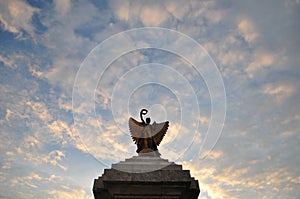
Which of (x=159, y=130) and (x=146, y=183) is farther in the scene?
(x=159, y=130)

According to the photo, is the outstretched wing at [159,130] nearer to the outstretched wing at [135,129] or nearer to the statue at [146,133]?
the statue at [146,133]

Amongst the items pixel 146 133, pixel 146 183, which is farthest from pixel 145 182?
pixel 146 133

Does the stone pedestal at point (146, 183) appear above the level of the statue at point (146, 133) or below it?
below

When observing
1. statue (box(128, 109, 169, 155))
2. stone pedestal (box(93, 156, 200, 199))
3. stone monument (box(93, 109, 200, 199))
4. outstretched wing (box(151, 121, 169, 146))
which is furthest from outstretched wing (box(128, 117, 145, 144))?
stone pedestal (box(93, 156, 200, 199))

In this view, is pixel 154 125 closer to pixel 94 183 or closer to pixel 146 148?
pixel 146 148

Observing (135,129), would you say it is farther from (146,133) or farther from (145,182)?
(145,182)

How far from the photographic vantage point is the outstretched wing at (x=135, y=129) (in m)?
14.4

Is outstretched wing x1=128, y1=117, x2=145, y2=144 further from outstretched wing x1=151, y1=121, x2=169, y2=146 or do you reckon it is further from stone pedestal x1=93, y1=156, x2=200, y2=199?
stone pedestal x1=93, y1=156, x2=200, y2=199

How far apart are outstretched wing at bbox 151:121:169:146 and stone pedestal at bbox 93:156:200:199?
8.85 ft

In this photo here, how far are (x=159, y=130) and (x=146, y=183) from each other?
12.4 feet

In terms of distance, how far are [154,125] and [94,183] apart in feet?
14.6

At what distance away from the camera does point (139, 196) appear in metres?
11.0

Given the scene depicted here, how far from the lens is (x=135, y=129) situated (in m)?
14.6

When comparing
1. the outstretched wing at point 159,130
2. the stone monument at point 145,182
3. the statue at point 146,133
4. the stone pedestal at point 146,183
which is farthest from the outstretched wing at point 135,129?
the stone pedestal at point 146,183
